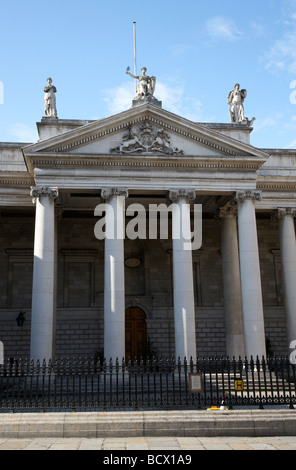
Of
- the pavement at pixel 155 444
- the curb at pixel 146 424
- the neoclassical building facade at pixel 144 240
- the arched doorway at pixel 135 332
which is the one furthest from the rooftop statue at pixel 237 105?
the pavement at pixel 155 444

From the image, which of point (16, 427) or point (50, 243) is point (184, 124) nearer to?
point (50, 243)

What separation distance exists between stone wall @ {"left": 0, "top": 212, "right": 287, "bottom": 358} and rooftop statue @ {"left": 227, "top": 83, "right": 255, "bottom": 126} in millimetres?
6494

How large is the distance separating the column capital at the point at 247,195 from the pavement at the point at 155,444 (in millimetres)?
13827

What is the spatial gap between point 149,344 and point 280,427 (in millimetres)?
16213

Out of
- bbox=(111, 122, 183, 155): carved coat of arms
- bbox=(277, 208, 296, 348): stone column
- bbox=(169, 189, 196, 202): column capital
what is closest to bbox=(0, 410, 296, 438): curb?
bbox=(169, 189, 196, 202): column capital

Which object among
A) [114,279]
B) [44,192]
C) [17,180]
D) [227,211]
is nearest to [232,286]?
[227,211]

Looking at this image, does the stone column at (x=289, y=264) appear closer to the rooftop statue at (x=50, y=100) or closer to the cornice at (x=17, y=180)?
the rooftop statue at (x=50, y=100)

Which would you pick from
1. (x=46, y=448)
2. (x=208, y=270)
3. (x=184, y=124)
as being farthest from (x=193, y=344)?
(x=46, y=448)

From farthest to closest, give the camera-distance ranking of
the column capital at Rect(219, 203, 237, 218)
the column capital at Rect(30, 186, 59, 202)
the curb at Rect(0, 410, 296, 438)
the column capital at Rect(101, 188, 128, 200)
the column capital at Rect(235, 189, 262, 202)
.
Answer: the column capital at Rect(219, 203, 237, 218) < the column capital at Rect(235, 189, 262, 202) < the column capital at Rect(101, 188, 128, 200) < the column capital at Rect(30, 186, 59, 202) < the curb at Rect(0, 410, 296, 438)

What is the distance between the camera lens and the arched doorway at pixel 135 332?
27.4 metres

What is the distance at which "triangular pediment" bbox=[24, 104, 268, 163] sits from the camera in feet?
74.1

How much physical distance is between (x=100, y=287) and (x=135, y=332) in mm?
3342

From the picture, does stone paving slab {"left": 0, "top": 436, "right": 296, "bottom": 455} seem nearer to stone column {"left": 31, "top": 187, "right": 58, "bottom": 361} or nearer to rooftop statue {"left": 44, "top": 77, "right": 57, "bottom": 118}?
stone column {"left": 31, "top": 187, "right": 58, "bottom": 361}

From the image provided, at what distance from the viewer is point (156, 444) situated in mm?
10203
